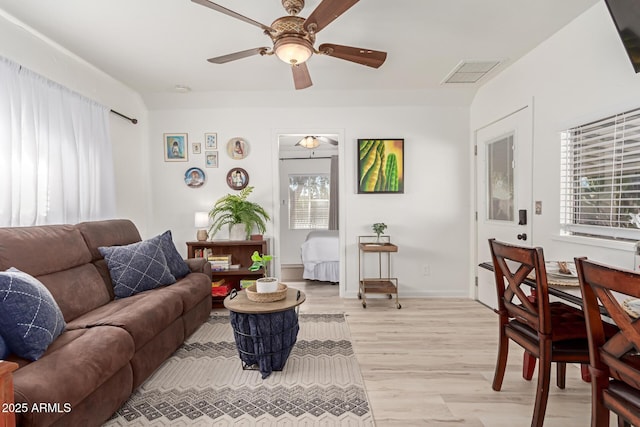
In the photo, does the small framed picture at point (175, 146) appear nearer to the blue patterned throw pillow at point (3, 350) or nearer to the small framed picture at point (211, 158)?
the small framed picture at point (211, 158)

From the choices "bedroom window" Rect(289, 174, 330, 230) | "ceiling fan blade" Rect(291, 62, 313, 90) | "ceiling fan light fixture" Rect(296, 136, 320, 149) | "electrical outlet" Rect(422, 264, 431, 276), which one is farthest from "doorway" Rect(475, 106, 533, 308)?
"bedroom window" Rect(289, 174, 330, 230)

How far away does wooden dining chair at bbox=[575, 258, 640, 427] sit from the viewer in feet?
3.51

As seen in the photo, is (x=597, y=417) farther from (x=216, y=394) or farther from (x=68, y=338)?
(x=68, y=338)

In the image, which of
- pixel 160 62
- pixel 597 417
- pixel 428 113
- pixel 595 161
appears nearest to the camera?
pixel 597 417

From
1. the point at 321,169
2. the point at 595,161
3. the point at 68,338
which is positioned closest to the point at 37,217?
the point at 68,338

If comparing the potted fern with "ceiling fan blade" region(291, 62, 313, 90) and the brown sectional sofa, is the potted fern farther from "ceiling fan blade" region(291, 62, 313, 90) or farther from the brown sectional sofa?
"ceiling fan blade" region(291, 62, 313, 90)

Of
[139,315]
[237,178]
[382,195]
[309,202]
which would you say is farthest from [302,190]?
[139,315]

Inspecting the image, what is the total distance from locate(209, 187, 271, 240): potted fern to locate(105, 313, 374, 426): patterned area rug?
1.40 metres

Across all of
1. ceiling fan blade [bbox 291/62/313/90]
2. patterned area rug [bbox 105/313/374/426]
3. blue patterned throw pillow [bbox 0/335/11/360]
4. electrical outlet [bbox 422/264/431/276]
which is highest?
ceiling fan blade [bbox 291/62/313/90]

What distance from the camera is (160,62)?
122 inches

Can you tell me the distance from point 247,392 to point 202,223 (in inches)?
85.9

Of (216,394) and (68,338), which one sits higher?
(68,338)

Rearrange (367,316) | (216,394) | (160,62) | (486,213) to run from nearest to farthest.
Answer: (216,394) → (160,62) → (367,316) → (486,213)

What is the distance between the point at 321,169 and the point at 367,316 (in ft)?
13.8
